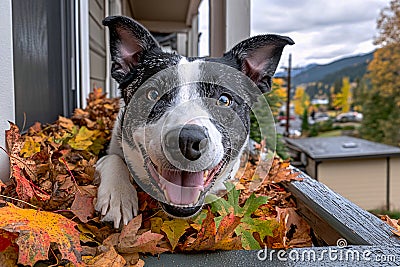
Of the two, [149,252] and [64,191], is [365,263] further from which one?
[64,191]

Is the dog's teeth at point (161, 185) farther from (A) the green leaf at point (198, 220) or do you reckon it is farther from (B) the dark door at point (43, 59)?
(B) the dark door at point (43, 59)

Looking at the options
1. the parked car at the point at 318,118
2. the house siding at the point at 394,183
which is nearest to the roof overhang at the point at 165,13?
the house siding at the point at 394,183

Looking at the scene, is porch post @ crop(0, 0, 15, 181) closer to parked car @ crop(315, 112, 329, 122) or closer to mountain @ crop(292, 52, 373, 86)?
mountain @ crop(292, 52, 373, 86)

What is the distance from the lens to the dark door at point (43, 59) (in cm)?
174

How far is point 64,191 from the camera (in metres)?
1.09

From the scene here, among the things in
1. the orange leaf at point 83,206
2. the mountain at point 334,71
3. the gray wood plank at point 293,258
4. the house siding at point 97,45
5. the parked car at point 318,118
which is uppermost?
the mountain at point 334,71

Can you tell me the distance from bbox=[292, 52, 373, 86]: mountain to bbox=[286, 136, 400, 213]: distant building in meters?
3.88

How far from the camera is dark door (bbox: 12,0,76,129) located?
174cm

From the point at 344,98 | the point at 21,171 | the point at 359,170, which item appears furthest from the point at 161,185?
the point at 344,98

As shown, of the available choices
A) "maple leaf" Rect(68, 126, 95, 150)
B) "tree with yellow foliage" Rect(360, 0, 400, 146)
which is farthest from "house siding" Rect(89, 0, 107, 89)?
"tree with yellow foliage" Rect(360, 0, 400, 146)

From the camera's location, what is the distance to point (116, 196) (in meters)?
1.08

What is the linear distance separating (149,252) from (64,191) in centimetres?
39

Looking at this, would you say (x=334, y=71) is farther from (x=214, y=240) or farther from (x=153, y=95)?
(x=214, y=240)

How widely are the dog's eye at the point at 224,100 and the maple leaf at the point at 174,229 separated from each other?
461 mm
